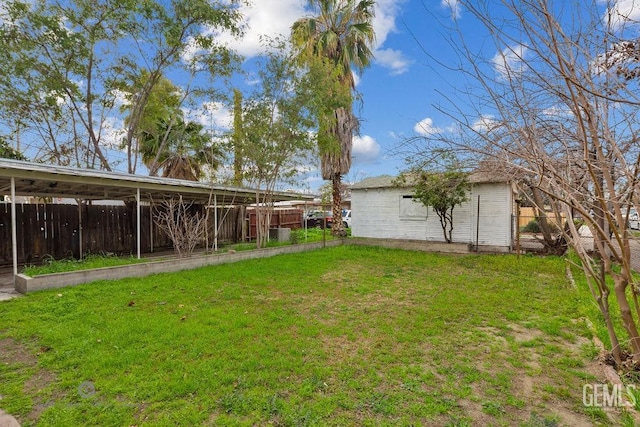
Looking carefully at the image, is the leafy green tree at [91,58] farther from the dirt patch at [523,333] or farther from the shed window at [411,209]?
the dirt patch at [523,333]

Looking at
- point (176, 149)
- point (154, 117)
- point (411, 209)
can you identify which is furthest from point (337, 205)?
point (154, 117)

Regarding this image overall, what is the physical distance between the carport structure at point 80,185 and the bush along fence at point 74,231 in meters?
0.33

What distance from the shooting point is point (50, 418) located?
2213mm

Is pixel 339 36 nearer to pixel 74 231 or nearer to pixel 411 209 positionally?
pixel 411 209

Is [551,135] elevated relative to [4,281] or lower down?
elevated

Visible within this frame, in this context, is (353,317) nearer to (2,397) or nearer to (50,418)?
(50,418)

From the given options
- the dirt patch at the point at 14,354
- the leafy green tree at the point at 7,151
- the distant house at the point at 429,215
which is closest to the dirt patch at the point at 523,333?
the dirt patch at the point at 14,354

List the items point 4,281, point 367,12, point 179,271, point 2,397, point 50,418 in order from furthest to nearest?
point 367,12, point 179,271, point 4,281, point 2,397, point 50,418

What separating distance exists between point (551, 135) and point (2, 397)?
199 inches

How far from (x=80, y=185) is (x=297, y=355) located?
7.53 m

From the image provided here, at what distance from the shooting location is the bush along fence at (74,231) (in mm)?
7871

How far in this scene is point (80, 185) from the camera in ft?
25.0

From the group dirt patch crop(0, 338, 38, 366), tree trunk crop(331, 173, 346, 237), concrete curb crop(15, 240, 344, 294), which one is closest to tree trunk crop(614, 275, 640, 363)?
dirt patch crop(0, 338, 38, 366)

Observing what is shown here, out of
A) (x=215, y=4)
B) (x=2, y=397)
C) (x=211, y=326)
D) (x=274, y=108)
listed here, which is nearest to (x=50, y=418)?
(x=2, y=397)
